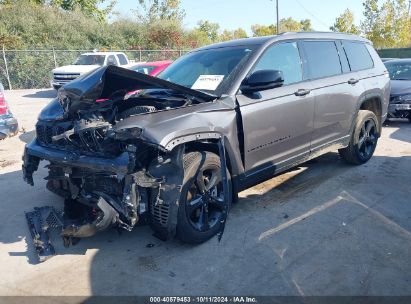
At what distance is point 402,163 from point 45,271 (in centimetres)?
528

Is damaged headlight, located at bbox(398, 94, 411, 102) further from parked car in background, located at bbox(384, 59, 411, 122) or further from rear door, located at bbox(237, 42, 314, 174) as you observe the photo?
rear door, located at bbox(237, 42, 314, 174)

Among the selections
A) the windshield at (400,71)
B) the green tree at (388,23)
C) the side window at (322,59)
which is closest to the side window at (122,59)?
the windshield at (400,71)

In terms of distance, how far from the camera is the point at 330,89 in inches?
195

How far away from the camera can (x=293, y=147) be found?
4605 millimetres

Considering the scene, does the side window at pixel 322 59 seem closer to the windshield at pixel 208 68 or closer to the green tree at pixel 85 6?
the windshield at pixel 208 68

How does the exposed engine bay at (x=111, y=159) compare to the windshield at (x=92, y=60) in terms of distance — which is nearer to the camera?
the exposed engine bay at (x=111, y=159)

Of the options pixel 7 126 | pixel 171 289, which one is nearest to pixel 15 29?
pixel 7 126

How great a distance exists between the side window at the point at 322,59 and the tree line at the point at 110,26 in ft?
80.2

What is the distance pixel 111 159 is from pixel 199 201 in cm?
90

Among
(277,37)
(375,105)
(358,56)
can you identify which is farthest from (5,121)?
(375,105)

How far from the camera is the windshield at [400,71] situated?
10.0 metres

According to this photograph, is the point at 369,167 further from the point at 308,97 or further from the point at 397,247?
the point at 397,247

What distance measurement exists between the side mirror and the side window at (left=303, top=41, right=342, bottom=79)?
3.44ft

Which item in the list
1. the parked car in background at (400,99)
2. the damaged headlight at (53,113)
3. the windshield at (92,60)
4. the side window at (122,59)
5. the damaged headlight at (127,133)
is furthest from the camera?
the side window at (122,59)
